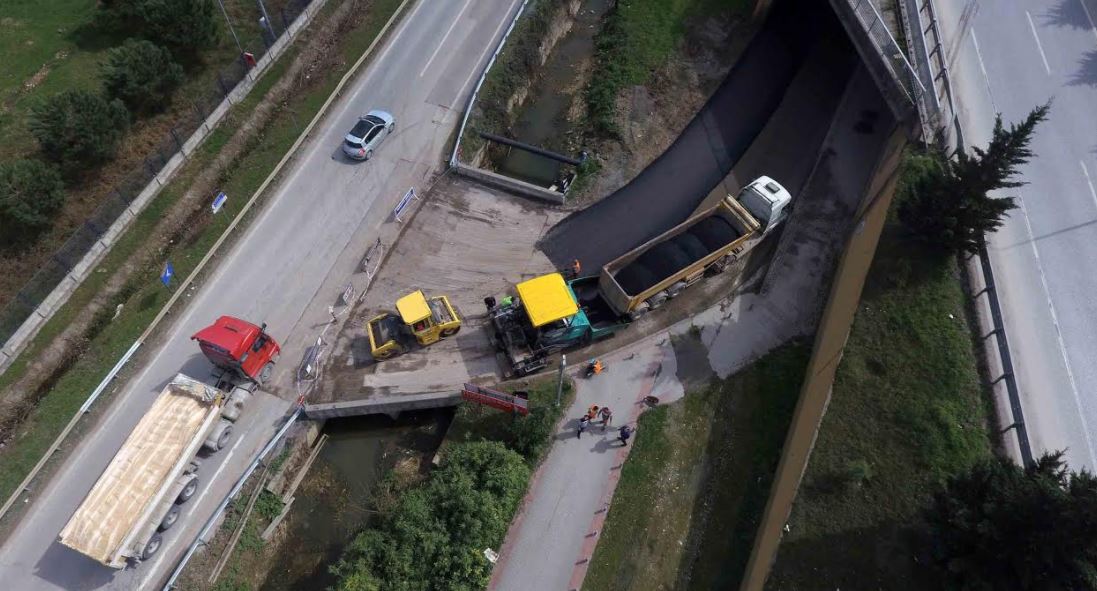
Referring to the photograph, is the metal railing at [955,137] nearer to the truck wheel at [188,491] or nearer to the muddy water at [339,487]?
the muddy water at [339,487]

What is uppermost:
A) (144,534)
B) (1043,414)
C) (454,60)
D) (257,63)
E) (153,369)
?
(454,60)

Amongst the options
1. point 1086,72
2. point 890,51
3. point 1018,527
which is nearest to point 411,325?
point 1018,527

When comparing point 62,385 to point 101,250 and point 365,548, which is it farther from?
point 365,548

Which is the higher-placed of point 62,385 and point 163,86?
point 163,86

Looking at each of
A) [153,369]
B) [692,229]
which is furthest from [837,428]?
[153,369]

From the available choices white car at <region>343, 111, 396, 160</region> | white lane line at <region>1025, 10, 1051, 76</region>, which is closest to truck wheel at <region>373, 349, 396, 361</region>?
white car at <region>343, 111, 396, 160</region>

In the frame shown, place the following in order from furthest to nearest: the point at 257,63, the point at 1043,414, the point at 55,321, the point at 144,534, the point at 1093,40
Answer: the point at 257,63
the point at 1093,40
the point at 55,321
the point at 1043,414
the point at 144,534

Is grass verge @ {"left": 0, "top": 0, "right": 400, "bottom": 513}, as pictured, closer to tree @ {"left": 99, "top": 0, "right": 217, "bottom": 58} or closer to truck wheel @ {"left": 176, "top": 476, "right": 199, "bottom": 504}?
tree @ {"left": 99, "top": 0, "right": 217, "bottom": 58}
